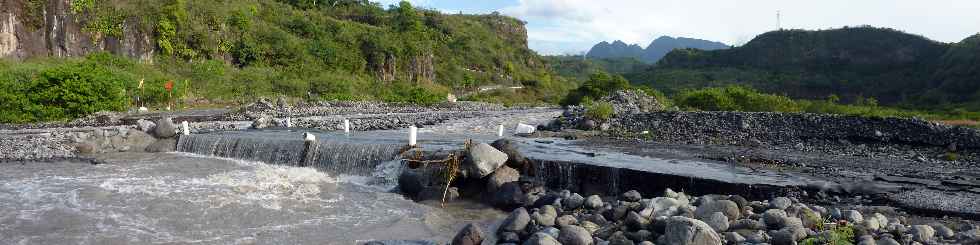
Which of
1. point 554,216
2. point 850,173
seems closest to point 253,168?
point 554,216

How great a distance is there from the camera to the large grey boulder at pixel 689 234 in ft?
21.2

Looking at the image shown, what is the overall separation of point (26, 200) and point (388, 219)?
7084 millimetres

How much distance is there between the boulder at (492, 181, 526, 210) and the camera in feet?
36.6

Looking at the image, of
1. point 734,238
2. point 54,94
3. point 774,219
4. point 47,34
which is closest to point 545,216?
point 734,238

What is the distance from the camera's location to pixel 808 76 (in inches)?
2970

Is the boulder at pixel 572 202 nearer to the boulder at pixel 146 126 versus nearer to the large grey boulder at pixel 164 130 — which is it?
the large grey boulder at pixel 164 130

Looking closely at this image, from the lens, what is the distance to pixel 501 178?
39.5 feet

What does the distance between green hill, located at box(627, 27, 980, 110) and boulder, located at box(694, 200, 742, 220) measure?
151 feet

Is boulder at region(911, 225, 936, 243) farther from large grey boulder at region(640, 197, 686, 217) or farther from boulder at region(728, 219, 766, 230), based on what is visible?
large grey boulder at region(640, 197, 686, 217)

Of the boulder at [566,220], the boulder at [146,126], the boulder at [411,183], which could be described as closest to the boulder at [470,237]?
the boulder at [566,220]

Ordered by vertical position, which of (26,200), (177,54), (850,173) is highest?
(177,54)

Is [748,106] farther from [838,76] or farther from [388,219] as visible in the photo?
[838,76]

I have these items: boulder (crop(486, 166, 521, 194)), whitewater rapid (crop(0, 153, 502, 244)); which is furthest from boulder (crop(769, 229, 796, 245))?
boulder (crop(486, 166, 521, 194))

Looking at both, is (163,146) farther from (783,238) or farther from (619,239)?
(783,238)
